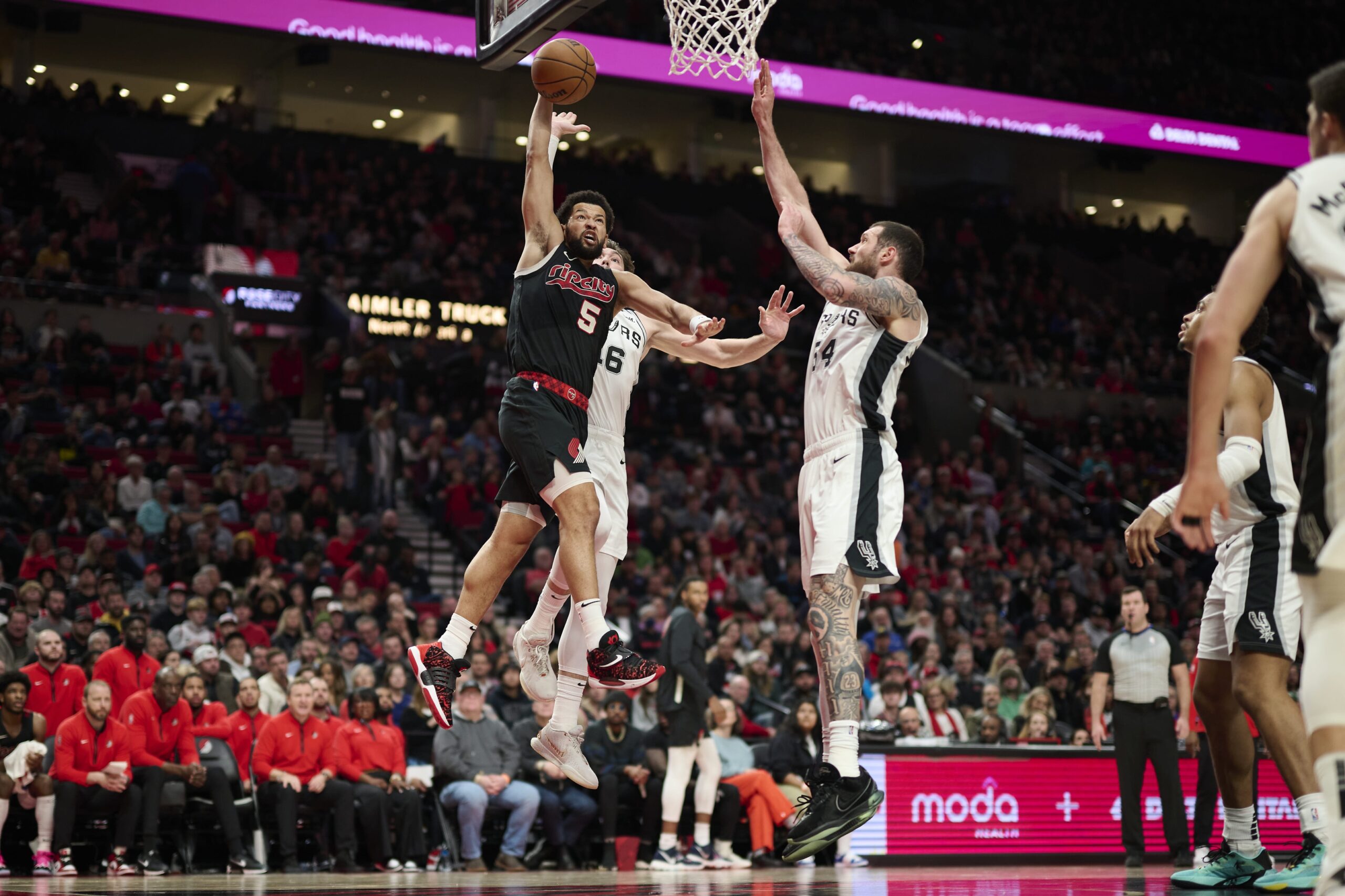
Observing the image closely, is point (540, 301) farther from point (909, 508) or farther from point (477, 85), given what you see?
point (477, 85)

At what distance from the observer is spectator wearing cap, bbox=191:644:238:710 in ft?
42.5

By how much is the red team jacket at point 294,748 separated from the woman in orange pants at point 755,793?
12.4 ft

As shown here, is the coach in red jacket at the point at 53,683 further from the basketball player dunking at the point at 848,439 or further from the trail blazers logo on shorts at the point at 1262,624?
the trail blazers logo on shorts at the point at 1262,624

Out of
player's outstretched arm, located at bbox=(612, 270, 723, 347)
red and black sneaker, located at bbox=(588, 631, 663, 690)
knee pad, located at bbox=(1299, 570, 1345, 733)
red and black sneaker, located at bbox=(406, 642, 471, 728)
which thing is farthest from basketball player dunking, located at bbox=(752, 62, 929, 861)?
knee pad, located at bbox=(1299, 570, 1345, 733)

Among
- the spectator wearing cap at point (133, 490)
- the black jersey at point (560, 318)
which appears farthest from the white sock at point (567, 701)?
the spectator wearing cap at point (133, 490)

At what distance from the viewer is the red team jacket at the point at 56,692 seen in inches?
470

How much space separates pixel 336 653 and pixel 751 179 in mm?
22507

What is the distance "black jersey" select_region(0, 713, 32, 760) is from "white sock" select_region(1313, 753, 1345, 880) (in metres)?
10.5

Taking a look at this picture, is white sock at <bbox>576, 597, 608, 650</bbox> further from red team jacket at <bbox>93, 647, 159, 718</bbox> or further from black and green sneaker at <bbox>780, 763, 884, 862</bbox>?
red team jacket at <bbox>93, 647, 159, 718</bbox>

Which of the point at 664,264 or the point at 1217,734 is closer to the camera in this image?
the point at 1217,734

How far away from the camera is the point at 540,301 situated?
6.93 metres

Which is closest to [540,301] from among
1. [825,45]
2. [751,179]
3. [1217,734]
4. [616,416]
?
[616,416]

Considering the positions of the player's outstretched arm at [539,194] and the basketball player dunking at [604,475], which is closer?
the player's outstretched arm at [539,194]

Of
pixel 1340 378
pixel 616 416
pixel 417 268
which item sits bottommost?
pixel 1340 378
